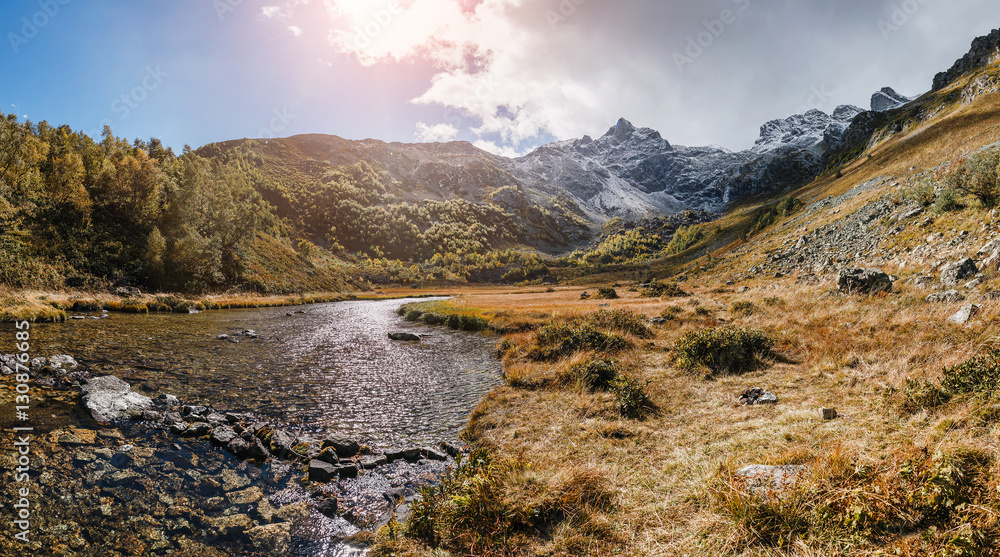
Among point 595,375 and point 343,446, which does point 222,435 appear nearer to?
point 343,446

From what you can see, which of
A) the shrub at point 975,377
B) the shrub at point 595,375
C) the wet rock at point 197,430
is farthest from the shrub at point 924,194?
the wet rock at point 197,430

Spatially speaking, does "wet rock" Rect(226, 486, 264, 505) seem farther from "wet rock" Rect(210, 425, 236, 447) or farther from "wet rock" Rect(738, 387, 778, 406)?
"wet rock" Rect(738, 387, 778, 406)

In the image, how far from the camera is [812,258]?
46.3m

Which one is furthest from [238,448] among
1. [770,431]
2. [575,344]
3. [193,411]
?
[575,344]

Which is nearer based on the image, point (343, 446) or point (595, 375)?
point (343, 446)

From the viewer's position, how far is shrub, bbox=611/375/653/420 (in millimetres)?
12617

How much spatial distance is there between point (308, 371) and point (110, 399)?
8627 mm

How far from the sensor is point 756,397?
12.2 meters

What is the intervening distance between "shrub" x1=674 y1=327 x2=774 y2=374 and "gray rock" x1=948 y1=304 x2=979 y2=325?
5793 millimetres

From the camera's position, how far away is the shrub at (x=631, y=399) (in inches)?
497

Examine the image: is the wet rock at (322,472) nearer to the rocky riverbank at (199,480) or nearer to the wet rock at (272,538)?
the rocky riverbank at (199,480)

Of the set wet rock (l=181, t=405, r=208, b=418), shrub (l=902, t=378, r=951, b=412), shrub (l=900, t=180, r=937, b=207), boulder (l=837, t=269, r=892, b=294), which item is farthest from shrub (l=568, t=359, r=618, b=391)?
shrub (l=900, t=180, r=937, b=207)

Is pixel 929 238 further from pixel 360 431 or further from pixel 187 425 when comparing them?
pixel 187 425

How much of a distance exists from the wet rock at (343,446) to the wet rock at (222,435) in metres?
3.16
